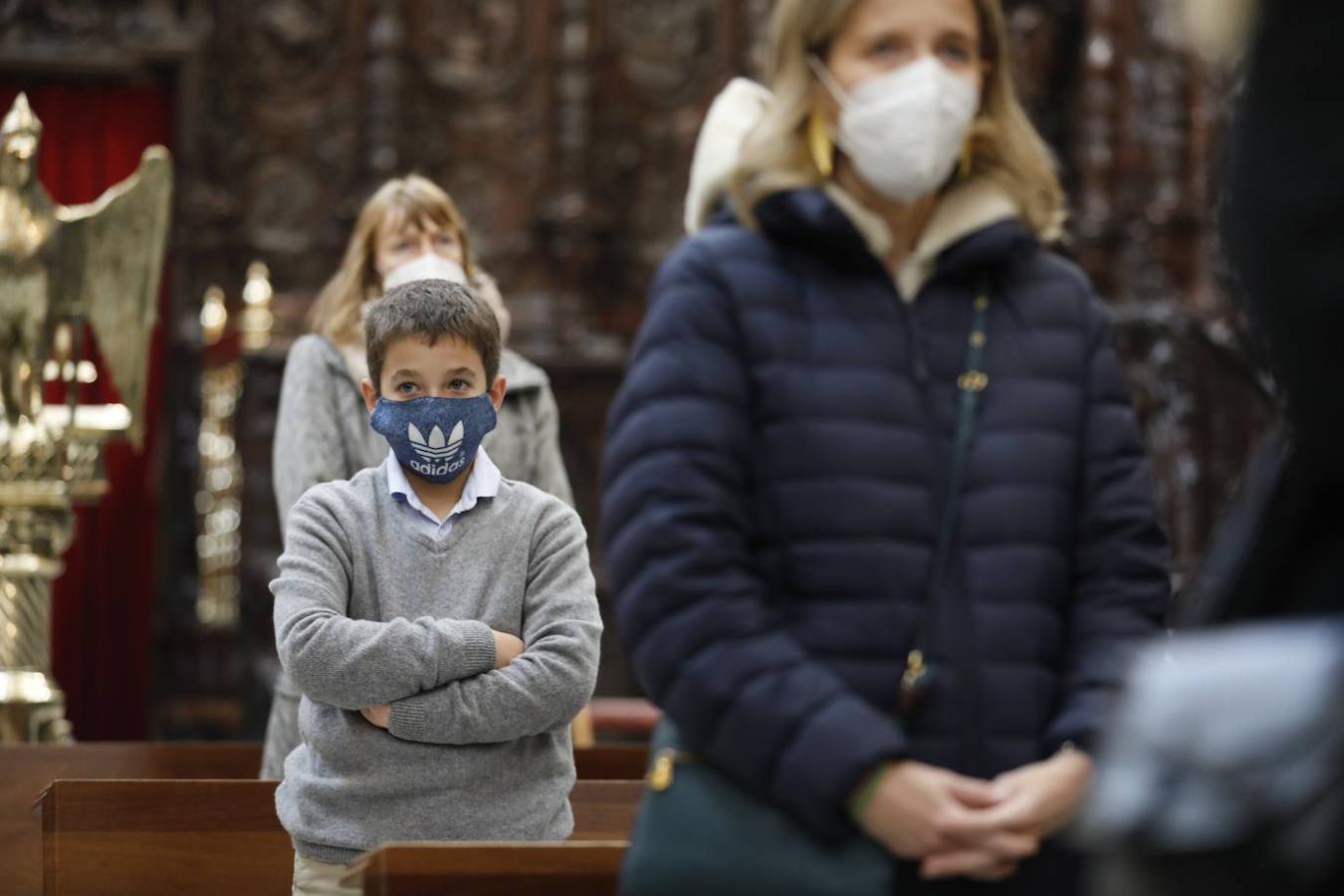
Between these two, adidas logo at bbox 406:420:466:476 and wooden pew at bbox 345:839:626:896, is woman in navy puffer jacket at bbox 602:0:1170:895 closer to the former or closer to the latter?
wooden pew at bbox 345:839:626:896

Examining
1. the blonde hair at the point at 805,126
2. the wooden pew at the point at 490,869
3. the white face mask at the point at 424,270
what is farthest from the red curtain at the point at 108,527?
the blonde hair at the point at 805,126

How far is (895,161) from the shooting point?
246 centimetres

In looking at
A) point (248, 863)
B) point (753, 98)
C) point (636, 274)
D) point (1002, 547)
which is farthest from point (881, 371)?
point (636, 274)

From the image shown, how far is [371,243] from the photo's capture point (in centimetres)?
448

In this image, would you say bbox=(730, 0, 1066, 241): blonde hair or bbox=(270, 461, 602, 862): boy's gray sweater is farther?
bbox=(270, 461, 602, 862): boy's gray sweater

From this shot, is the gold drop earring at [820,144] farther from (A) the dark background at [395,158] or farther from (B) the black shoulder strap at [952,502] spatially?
(A) the dark background at [395,158]

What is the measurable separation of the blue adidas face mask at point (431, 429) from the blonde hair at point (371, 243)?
3.69 feet

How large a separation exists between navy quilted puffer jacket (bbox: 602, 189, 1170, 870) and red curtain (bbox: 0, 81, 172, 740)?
8635 mm

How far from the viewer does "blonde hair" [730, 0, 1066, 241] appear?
250 centimetres

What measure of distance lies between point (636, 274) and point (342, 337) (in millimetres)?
6371

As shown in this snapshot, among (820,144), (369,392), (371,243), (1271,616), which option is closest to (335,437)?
(371,243)

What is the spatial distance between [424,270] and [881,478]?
209 cm

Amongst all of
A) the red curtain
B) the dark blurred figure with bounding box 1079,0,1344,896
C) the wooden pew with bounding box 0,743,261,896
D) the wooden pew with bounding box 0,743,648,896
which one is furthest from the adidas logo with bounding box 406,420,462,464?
the red curtain

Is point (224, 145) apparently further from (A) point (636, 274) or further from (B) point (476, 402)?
(B) point (476, 402)
